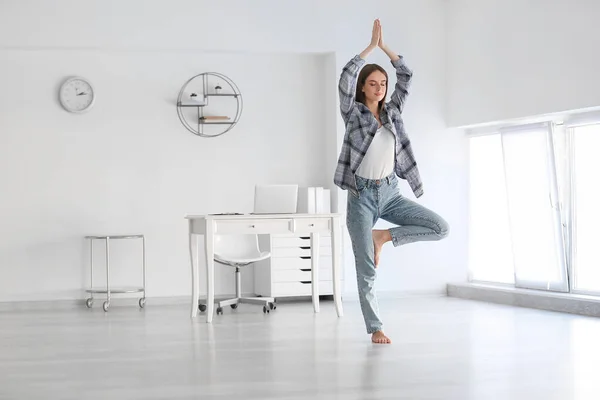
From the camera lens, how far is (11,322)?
6.89 meters

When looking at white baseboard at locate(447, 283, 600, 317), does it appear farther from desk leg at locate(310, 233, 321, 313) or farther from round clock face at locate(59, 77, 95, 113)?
round clock face at locate(59, 77, 95, 113)

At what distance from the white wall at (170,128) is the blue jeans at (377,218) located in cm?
323

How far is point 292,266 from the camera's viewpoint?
26.3 feet

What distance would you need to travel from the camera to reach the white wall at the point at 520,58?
6672mm

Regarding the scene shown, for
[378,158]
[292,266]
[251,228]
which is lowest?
[292,266]

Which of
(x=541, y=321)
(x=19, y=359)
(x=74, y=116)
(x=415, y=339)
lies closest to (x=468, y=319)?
(x=541, y=321)

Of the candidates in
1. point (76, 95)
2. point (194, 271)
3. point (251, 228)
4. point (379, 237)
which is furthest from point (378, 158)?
point (76, 95)

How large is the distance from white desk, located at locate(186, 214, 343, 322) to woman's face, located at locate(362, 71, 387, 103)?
6.42 feet

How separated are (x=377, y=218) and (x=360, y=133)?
50cm

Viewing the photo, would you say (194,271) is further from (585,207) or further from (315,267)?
(585,207)

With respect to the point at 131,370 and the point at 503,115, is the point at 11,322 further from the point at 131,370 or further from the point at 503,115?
the point at 503,115

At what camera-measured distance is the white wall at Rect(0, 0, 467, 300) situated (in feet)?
26.4

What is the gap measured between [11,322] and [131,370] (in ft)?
9.47

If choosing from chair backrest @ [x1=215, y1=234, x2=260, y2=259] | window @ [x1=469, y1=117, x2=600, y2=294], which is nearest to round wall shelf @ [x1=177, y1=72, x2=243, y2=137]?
chair backrest @ [x1=215, y1=234, x2=260, y2=259]
